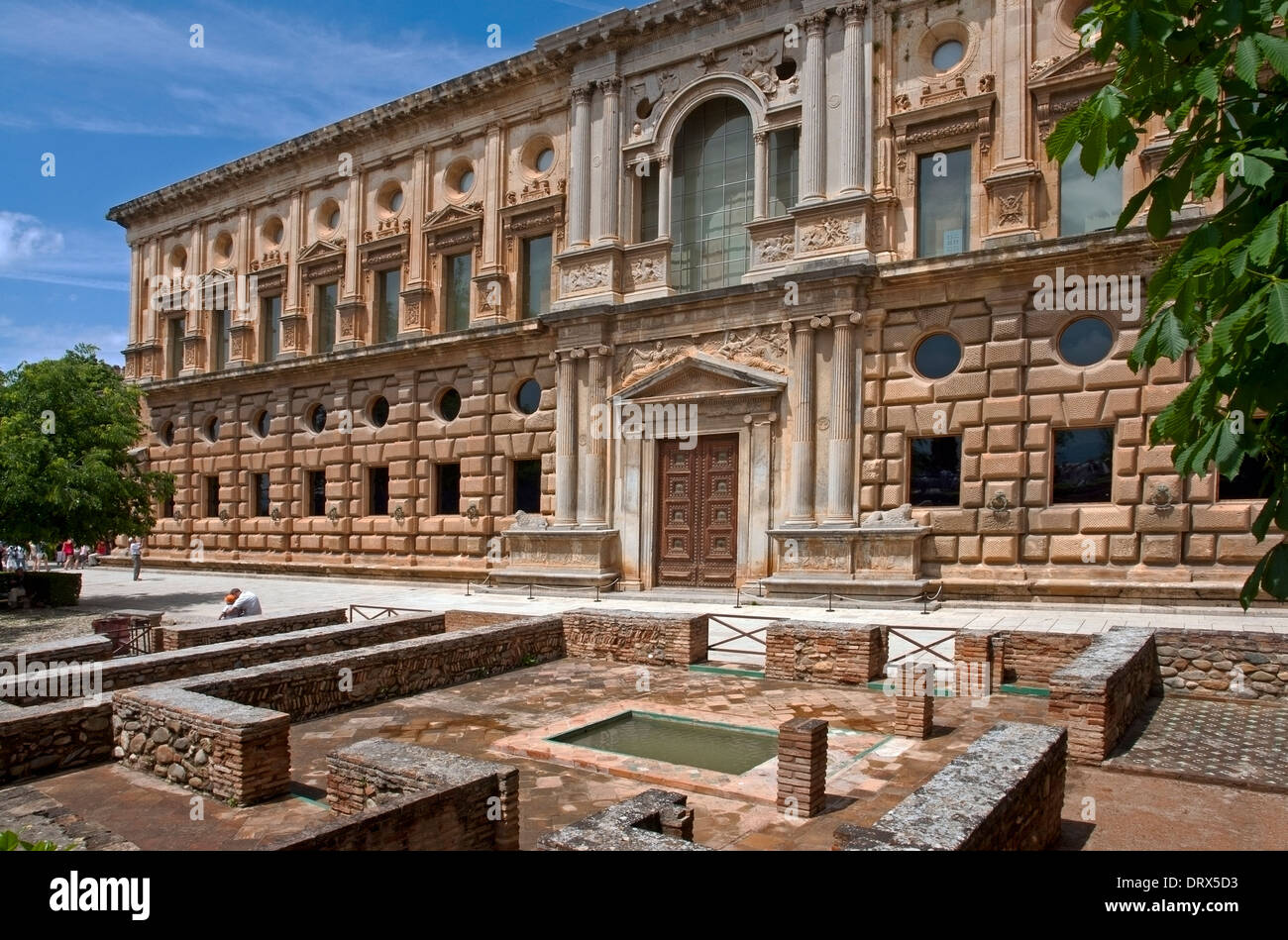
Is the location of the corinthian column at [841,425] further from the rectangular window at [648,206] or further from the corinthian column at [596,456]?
the rectangular window at [648,206]

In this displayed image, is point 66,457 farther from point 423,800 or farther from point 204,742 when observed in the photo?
point 423,800

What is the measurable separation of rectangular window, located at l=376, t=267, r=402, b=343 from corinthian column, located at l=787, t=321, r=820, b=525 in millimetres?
14191

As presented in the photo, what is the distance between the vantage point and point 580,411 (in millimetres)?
22938

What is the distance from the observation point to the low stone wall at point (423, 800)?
5.08 metres

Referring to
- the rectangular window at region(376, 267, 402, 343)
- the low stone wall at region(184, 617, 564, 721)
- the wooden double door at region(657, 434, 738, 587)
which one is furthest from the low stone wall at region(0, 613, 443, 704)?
the rectangular window at region(376, 267, 402, 343)

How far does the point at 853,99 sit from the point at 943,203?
2981 millimetres

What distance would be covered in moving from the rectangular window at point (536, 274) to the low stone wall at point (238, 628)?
1184 cm

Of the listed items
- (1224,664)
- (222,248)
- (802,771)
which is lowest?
(802,771)

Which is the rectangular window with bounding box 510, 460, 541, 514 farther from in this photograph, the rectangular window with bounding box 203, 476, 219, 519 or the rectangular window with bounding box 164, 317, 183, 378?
the rectangular window with bounding box 164, 317, 183, 378

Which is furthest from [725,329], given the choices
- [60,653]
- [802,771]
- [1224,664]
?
[802,771]

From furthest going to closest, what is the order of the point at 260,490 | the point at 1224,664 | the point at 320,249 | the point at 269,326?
1. the point at 269,326
2. the point at 260,490
3. the point at 320,249
4. the point at 1224,664

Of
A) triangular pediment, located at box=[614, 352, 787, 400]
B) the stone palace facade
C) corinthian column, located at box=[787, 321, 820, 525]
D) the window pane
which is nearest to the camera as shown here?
the stone palace facade

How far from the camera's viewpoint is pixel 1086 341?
17.5 meters

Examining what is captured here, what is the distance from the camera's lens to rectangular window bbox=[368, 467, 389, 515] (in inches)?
1090
